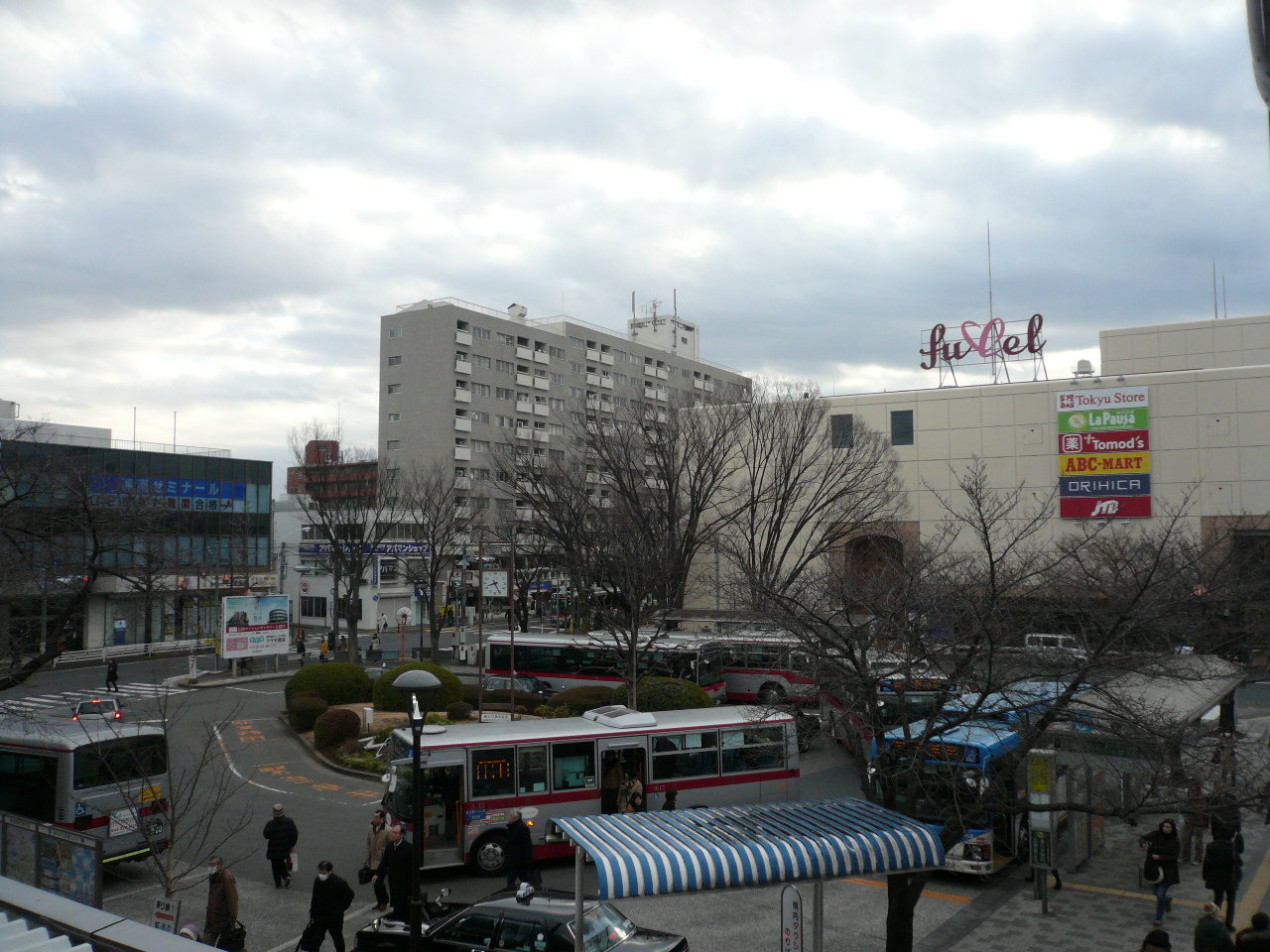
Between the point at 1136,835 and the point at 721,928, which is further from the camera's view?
the point at 1136,835

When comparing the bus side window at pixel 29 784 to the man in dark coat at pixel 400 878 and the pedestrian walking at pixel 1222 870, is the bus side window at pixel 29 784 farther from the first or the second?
the pedestrian walking at pixel 1222 870

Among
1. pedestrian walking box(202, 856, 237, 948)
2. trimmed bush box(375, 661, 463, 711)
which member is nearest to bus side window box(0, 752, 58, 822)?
pedestrian walking box(202, 856, 237, 948)

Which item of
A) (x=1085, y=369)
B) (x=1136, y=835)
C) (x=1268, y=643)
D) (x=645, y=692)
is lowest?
(x=1136, y=835)

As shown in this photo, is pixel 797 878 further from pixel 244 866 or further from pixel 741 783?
pixel 244 866

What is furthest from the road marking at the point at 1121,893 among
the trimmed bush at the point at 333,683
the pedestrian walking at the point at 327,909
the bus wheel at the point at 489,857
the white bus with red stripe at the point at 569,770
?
the trimmed bush at the point at 333,683

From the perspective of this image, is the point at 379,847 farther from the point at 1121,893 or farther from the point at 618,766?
the point at 1121,893

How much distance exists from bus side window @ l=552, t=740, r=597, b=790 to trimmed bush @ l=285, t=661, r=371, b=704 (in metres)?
14.0

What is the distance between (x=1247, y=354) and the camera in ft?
173

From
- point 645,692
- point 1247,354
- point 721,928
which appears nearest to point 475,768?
point 721,928

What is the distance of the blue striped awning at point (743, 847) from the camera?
327 inches

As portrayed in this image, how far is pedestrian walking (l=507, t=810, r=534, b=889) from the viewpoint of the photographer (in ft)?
43.4

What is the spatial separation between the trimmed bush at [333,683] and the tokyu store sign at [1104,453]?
3581cm

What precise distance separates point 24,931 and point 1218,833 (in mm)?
13658

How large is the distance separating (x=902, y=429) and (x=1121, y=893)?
38722 mm
